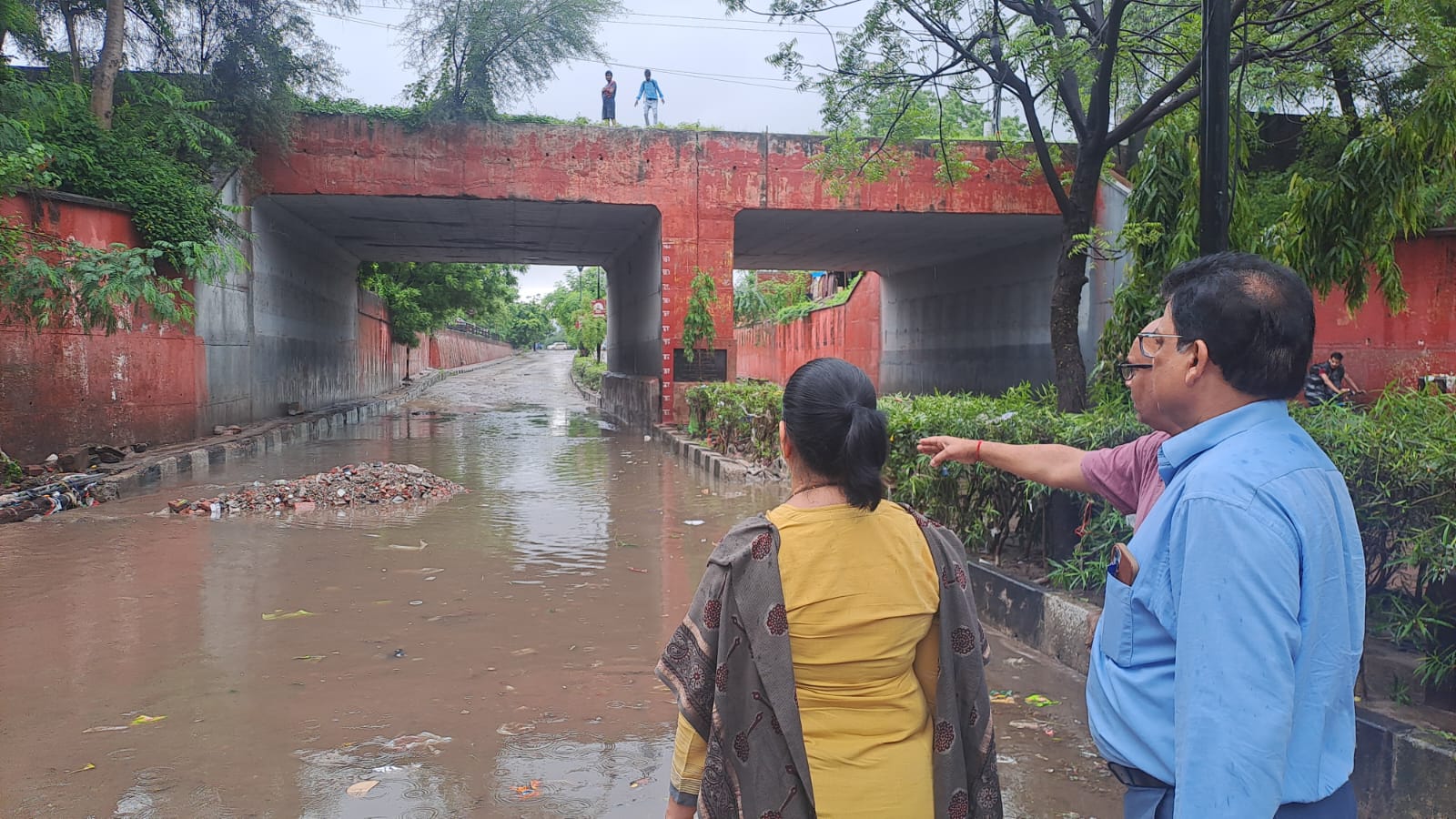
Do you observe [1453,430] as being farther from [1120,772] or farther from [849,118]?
[849,118]

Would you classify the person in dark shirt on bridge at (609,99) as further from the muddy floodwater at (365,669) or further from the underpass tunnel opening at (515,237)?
the muddy floodwater at (365,669)

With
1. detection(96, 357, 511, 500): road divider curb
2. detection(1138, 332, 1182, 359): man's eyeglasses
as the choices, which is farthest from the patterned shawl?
detection(96, 357, 511, 500): road divider curb

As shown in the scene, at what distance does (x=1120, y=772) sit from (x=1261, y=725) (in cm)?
34

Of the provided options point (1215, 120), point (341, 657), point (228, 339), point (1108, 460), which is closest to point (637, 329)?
point (228, 339)

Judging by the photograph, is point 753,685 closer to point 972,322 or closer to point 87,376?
point 87,376

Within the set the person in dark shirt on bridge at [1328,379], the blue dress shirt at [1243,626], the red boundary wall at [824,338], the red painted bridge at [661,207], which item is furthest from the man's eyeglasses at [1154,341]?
the red boundary wall at [824,338]

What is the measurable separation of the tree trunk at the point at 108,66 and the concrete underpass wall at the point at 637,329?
8.36 meters

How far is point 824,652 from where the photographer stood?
1708mm

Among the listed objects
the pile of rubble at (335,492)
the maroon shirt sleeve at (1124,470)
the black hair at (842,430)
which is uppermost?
the black hair at (842,430)

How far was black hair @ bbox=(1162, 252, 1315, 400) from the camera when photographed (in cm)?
148

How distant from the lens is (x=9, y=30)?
1423 centimetres

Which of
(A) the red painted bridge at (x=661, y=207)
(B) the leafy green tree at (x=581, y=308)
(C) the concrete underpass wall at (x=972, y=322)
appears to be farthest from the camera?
(B) the leafy green tree at (x=581, y=308)

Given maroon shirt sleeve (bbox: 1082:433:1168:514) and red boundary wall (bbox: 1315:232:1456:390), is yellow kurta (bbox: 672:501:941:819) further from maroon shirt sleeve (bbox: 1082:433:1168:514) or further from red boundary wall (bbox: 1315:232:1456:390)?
red boundary wall (bbox: 1315:232:1456:390)

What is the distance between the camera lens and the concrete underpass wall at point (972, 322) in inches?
747
